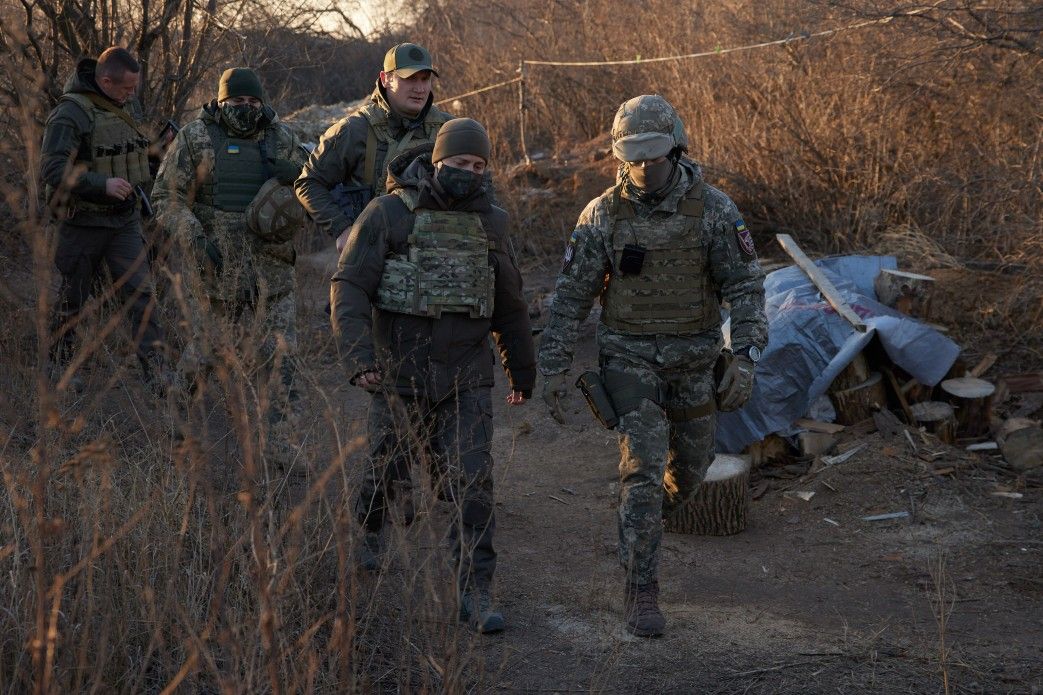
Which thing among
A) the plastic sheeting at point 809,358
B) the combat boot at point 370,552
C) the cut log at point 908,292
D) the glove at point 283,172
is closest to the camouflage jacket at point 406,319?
the combat boot at point 370,552

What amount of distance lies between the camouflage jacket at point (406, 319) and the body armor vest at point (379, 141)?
2.71 feet

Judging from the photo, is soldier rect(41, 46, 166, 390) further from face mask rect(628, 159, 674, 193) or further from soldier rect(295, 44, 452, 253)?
face mask rect(628, 159, 674, 193)

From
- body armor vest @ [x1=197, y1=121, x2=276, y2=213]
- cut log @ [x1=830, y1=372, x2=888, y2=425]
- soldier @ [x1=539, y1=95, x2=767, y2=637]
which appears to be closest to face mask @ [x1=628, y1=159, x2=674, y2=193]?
soldier @ [x1=539, y1=95, x2=767, y2=637]

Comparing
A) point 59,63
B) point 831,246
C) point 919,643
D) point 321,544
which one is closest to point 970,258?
point 831,246

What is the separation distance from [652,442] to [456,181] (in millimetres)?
1252

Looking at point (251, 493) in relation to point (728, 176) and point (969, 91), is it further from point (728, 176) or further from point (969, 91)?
point (969, 91)

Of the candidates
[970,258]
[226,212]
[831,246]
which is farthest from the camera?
[831,246]

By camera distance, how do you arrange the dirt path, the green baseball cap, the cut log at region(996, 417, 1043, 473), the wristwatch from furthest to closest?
the cut log at region(996, 417, 1043, 473)
the green baseball cap
the wristwatch
the dirt path

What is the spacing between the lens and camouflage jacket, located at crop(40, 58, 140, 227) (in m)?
6.23

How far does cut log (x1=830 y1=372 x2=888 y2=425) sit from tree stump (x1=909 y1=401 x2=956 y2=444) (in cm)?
24

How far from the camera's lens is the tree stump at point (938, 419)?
21.5 ft

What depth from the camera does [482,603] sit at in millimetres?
4176

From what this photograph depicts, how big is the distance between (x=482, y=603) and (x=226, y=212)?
2738 mm

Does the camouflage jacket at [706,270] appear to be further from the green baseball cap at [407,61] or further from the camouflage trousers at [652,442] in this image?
the green baseball cap at [407,61]
